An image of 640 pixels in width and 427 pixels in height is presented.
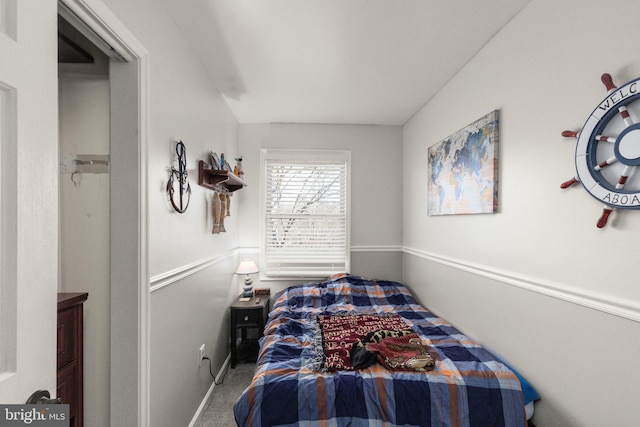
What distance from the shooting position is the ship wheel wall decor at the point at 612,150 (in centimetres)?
102

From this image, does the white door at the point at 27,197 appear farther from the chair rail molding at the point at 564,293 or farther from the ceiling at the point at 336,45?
the chair rail molding at the point at 564,293

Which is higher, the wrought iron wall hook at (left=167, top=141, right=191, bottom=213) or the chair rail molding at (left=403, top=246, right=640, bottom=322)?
the wrought iron wall hook at (left=167, top=141, right=191, bottom=213)

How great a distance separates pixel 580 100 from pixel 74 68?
2.38 m

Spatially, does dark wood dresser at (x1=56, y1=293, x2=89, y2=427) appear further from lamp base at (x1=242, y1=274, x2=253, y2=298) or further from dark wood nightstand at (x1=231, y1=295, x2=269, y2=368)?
lamp base at (x1=242, y1=274, x2=253, y2=298)

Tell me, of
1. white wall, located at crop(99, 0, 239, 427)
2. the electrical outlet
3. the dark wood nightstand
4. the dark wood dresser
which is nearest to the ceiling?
white wall, located at crop(99, 0, 239, 427)

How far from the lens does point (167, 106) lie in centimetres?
157

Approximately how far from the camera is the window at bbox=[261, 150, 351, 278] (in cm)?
335

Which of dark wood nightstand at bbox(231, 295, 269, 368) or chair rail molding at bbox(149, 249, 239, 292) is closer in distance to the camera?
chair rail molding at bbox(149, 249, 239, 292)

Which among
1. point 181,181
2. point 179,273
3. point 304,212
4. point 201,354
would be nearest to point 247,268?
point 304,212

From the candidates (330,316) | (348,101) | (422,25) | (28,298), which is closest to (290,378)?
(330,316)

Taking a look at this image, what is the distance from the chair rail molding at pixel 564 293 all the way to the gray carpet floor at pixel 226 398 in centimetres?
202

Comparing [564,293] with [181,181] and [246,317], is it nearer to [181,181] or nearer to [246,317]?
[181,181]

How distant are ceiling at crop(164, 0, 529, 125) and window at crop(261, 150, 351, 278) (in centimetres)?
74

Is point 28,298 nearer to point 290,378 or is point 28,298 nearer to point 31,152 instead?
point 31,152
